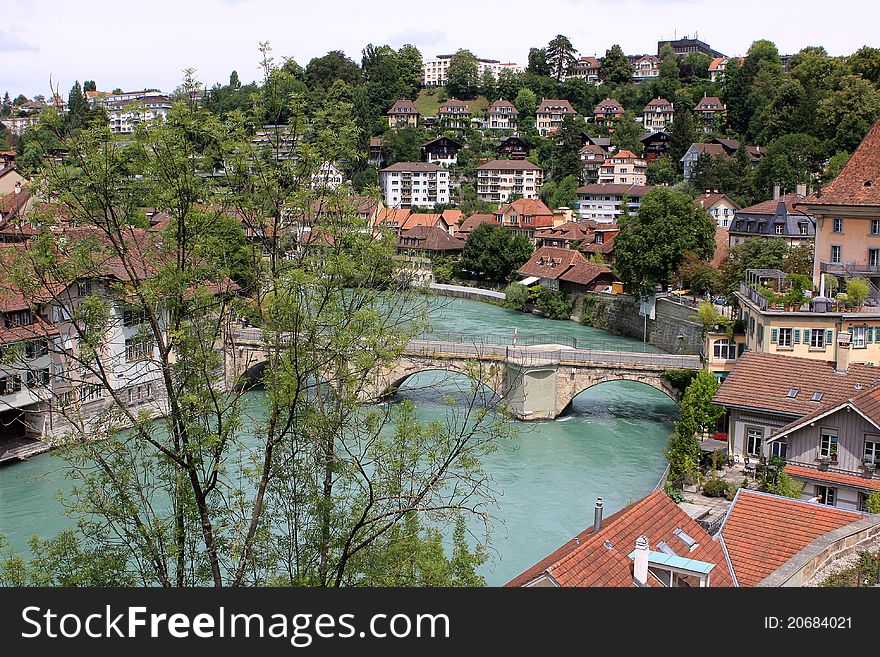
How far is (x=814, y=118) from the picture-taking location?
218 feet

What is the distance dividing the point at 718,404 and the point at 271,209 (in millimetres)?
16657

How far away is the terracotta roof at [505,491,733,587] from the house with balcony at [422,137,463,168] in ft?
248

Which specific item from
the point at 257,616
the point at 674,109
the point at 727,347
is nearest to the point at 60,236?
the point at 257,616

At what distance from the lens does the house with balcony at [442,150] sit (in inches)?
3479

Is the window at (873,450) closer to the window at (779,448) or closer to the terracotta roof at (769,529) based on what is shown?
the window at (779,448)

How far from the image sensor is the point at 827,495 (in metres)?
20.5

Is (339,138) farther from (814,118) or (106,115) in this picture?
(814,118)

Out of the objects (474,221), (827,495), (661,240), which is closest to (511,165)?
(474,221)

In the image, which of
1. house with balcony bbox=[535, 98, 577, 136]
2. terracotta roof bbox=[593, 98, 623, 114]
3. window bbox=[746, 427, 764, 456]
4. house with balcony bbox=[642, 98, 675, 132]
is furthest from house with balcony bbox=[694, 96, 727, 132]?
window bbox=[746, 427, 764, 456]

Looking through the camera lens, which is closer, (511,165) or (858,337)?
(858,337)

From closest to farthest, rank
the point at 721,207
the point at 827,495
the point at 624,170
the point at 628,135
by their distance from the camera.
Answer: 1. the point at 827,495
2. the point at 721,207
3. the point at 624,170
4. the point at 628,135

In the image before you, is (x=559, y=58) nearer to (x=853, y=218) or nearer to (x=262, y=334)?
(x=853, y=218)

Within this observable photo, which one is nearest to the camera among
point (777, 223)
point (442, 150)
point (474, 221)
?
point (777, 223)

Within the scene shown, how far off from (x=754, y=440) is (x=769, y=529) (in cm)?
1005
